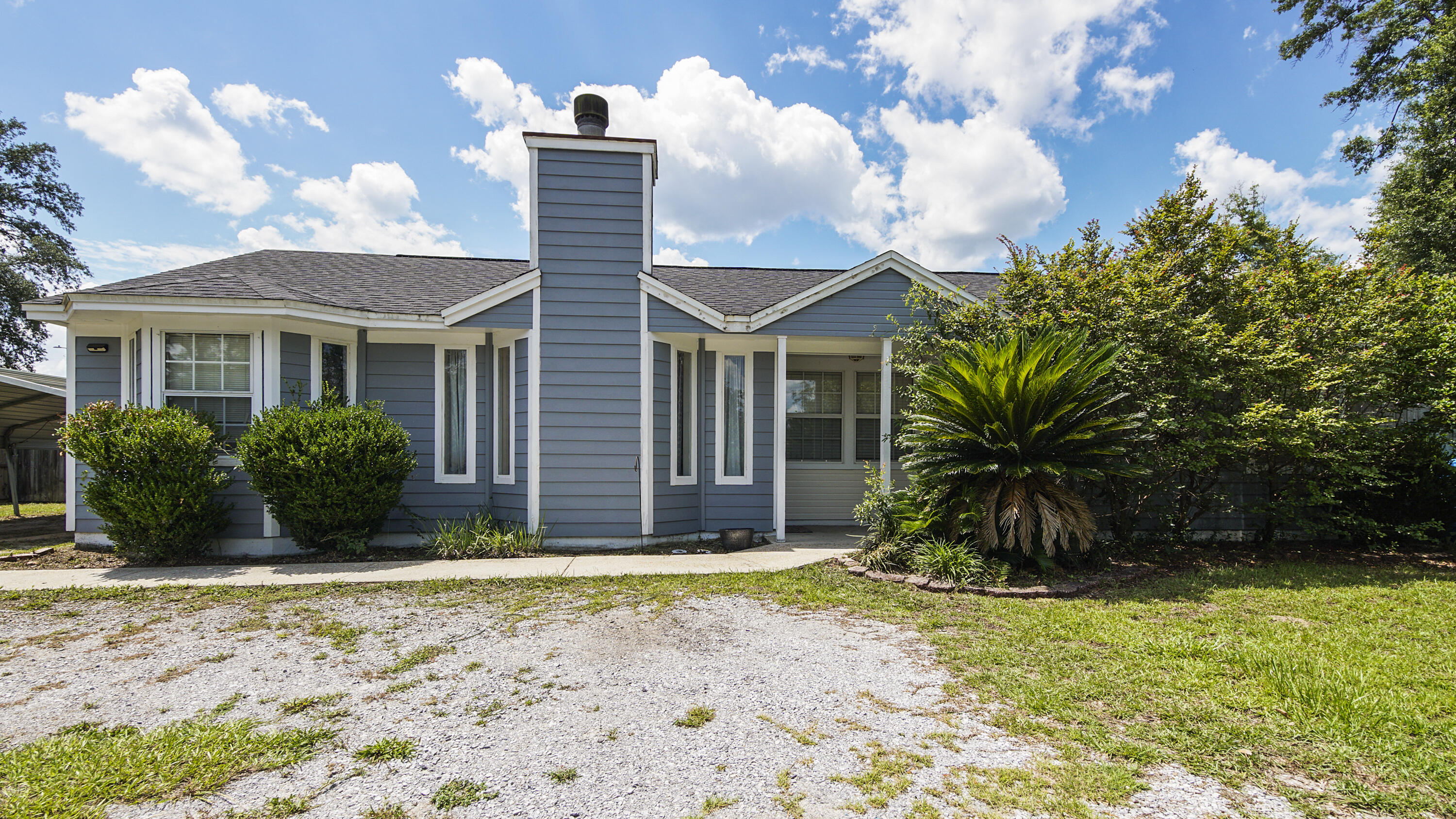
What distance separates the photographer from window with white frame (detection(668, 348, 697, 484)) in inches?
315

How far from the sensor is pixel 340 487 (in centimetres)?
648

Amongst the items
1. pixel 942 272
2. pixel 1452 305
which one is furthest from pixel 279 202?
pixel 1452 305

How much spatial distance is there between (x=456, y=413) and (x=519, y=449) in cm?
114

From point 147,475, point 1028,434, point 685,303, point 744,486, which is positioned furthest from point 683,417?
point 147,475

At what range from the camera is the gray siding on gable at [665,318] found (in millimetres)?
7652

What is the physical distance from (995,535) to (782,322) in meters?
3.78

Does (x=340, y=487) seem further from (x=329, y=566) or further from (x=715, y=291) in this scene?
(x=715, y=291)

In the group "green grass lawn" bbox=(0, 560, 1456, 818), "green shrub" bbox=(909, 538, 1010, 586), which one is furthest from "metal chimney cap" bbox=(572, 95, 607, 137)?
"green shrub" bbox=(909, 538, 1010, 586)

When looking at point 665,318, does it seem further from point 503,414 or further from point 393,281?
point 393,281

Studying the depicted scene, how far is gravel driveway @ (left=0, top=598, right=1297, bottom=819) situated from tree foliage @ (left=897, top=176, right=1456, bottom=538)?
4.01 m

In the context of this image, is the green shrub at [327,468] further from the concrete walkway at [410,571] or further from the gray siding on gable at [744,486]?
the gray siding on gable at [744,486]

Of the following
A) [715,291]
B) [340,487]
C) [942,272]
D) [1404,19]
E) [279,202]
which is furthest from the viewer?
[1404,19]

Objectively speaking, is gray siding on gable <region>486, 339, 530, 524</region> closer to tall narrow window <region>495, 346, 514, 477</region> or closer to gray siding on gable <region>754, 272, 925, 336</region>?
tall narrow window <region>495, 346, 514, 477</region>

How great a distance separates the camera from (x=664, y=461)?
7848 mm
